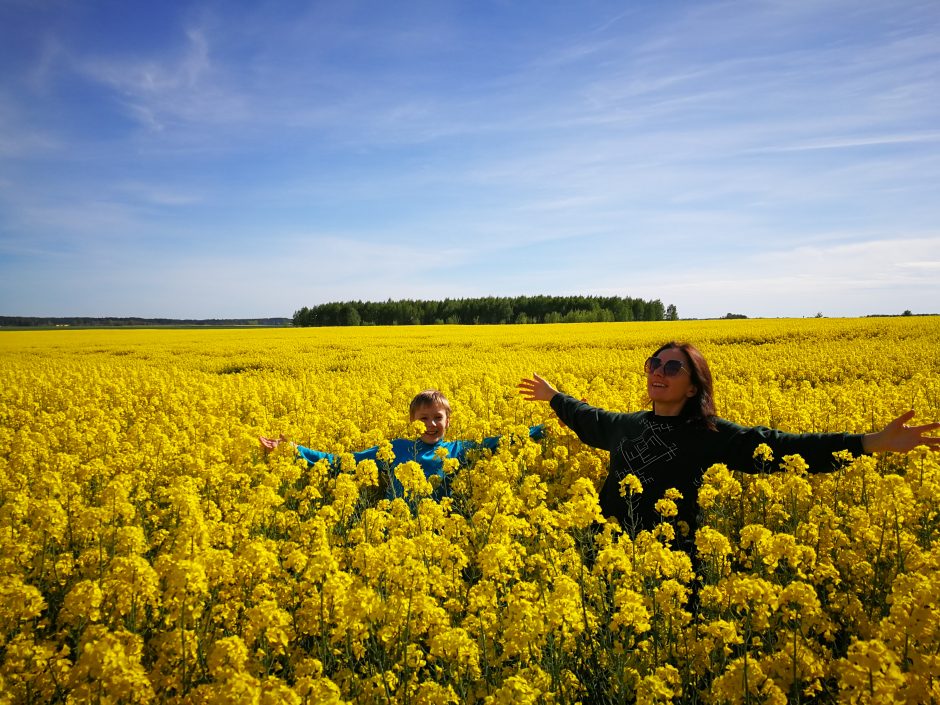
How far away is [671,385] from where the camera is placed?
4.61 meters

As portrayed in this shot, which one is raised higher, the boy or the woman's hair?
the woman's hair

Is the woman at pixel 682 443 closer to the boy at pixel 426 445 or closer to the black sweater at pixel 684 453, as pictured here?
the black sweater at pixel 684 453

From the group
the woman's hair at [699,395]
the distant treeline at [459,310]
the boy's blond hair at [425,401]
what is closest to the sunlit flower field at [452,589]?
the woman's hair at [699,395]

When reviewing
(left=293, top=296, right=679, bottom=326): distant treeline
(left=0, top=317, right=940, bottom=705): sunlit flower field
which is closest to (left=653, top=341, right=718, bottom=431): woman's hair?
(left=0, top=317, right=940, bottom=705): sunlit flower field

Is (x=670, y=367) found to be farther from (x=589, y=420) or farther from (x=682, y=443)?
(x=589, y=420)

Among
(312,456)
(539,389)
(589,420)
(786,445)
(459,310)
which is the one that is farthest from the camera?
(459,310)

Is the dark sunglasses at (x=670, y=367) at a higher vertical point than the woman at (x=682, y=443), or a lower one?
higher

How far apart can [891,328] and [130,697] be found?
30773 millimetres

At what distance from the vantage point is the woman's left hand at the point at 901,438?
396 cm

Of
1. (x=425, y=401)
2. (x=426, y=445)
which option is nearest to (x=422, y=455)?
(x=426, y=445)

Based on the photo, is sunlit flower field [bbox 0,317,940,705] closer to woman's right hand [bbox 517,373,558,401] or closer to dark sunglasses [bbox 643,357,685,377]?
woman's right hand [bbox 517,373,558,401]

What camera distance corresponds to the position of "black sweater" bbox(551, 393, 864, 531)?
4355mm

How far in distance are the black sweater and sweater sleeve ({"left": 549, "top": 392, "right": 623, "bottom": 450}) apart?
0.27 meters

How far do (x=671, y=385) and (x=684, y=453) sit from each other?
21.8 inches
